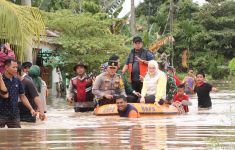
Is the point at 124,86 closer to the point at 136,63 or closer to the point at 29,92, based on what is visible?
the point at 136,63

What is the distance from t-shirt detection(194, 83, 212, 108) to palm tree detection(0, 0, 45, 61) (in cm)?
456

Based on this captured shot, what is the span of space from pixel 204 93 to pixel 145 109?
3.93 metres

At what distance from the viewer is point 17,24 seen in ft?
52.3

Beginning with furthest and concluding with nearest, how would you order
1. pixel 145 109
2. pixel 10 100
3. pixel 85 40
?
pixel 85 40
pixel 145 109
pixel 10 100

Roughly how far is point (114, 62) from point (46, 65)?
20.4 m

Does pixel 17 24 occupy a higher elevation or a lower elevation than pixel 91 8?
lower

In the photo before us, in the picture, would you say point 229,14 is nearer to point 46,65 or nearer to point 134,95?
point 46,65

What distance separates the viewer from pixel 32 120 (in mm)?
12266

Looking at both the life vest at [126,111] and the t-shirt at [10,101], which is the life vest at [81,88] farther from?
the t-shirt at [10,101]

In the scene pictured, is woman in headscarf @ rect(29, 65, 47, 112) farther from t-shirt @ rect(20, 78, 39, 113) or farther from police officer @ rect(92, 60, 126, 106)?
t-shirt @ rect(20, 78, 39, 113)

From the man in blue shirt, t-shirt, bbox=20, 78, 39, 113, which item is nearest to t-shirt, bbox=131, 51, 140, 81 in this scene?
t-shirt, bbox=20, 78, 39, 113

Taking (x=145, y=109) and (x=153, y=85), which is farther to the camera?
(x=153, y=85)


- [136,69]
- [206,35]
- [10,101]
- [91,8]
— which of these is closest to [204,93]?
[136,69]

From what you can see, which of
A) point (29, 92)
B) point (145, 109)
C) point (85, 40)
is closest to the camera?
point (29, 92)
